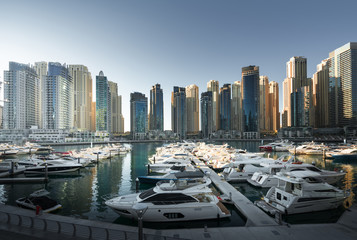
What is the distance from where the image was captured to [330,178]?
27453mm

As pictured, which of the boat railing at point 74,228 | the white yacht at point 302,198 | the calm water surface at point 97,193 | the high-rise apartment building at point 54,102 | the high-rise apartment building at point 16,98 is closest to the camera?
the boat railing at point 74,228

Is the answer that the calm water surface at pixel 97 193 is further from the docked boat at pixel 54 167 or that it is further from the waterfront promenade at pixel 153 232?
the waterfront promenade at pixel 153 232

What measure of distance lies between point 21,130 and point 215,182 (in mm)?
198944

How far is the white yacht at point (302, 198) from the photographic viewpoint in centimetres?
1669

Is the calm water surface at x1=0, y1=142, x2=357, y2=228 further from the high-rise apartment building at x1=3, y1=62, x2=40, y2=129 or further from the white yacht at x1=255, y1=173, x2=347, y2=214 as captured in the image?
the high-rise apartment building at x1=3, y1=62, x2=40, y2=129

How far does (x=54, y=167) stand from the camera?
119 ft

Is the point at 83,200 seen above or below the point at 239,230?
below

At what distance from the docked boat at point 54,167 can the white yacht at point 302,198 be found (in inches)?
1326

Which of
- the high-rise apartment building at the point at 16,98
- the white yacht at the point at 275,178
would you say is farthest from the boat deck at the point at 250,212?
the high-rise apartment building at the point at 16,98

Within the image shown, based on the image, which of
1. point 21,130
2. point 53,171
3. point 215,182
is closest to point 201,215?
point 215,182

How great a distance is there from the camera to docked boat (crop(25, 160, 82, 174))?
114 ft

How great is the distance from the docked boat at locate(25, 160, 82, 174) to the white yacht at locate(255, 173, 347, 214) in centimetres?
3369

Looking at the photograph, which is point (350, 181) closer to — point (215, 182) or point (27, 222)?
point (215, 182)

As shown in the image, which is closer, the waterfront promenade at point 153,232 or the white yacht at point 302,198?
the waterfront promenade at point 153,232
